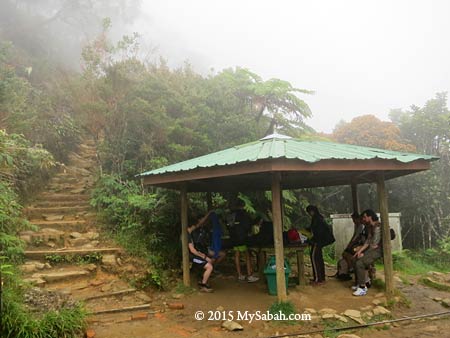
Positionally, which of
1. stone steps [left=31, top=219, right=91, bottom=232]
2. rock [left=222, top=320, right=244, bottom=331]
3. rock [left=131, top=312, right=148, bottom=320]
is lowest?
rock [left=222, top=320, right=244, bottom=331]

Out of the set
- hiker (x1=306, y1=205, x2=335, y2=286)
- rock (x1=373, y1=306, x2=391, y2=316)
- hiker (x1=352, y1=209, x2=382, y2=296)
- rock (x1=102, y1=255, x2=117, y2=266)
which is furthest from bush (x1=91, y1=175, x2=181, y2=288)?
rock (x1=373, y1=306, x2=391, y2=316)

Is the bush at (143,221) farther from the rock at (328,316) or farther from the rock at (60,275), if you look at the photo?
the rock at (328,316)

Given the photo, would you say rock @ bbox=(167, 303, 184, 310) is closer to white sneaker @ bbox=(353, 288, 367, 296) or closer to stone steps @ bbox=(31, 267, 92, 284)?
stone steps @ bbox=(31, 267, 92, 284)

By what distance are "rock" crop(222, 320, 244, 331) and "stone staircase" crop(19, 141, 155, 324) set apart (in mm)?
1528

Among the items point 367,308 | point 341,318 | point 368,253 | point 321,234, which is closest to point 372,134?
point 321,234

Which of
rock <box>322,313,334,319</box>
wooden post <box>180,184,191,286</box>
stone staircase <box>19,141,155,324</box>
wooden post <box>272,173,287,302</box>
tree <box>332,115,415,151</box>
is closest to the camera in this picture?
rock <box>322,313,334,319</box>

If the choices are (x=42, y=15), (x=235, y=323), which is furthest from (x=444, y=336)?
(x=42, y=15)

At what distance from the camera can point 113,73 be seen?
9.53 m

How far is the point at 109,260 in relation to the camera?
6.59m

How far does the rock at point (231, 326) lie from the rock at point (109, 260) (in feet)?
8.89

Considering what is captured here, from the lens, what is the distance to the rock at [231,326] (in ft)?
16.0

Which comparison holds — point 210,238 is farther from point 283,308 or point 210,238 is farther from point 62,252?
point 62,252

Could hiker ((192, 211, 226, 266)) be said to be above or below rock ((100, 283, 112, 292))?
above

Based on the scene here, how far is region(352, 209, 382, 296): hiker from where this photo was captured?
246 inches
